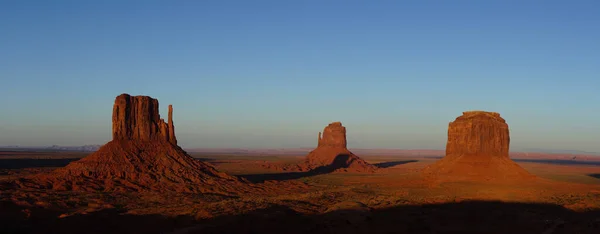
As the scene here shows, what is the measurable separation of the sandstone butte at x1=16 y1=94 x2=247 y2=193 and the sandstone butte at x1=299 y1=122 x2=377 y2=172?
46.0 metres

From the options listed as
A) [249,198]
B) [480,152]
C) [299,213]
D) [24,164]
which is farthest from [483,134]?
[24,164]

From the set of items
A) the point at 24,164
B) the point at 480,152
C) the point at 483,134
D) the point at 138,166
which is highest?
the point at 483,134

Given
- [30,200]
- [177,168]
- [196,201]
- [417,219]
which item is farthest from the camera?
[177,168]

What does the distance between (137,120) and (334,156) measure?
188 ft

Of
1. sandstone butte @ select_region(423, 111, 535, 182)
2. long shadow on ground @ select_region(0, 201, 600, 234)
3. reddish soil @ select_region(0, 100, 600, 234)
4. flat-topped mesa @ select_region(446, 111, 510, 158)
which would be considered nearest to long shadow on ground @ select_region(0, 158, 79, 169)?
reddish soil @ select_region(0, 100, 600, 234)

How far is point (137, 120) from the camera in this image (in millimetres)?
52906

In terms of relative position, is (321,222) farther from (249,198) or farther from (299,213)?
(249,198)

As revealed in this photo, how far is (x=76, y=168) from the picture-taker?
49281mm

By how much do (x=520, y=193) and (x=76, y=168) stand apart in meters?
42.3

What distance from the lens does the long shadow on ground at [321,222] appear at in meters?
27.0

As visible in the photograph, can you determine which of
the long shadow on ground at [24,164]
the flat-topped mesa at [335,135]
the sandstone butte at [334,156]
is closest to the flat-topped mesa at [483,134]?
the sandstone butte at [334,156]

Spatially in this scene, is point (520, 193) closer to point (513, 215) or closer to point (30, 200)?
point (513, 215)

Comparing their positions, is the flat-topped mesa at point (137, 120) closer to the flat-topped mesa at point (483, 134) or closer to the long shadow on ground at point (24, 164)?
the flat-topped mesa at point (483, 134)

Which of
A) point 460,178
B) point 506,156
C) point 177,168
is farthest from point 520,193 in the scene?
point 177,168
